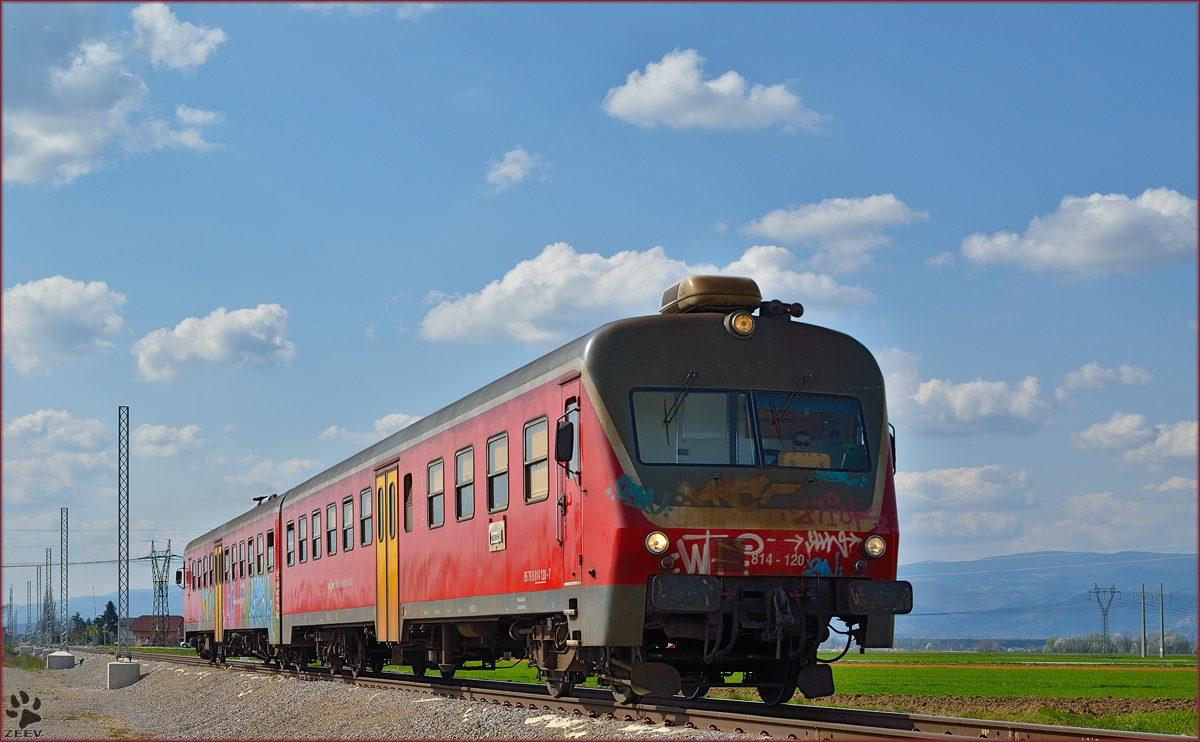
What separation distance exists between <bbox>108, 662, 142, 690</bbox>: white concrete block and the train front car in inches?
921

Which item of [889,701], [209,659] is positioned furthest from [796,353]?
[209,659]

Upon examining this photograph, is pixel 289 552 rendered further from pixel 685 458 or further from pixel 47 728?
pixel 685 458

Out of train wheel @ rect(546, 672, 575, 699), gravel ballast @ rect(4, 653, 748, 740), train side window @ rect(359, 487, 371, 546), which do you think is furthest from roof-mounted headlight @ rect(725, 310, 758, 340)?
train side window @ rect(359, 487, 371, 546)

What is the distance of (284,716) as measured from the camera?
17438 mm

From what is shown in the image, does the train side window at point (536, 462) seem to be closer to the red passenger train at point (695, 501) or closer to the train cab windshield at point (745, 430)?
the red passenger train at point (695, 501)

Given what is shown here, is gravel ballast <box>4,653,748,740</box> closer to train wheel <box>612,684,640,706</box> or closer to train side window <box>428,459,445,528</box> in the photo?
train wheel <box>612,684,640,706</box>

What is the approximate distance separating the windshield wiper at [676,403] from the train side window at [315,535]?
12433 mm

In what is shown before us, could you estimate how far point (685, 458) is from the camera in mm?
11359

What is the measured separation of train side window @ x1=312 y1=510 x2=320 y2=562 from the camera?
22.6 m

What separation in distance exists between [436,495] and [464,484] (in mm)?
1266

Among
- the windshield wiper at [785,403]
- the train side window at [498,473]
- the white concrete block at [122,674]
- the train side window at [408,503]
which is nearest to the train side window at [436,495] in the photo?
the train side window at [408,503]

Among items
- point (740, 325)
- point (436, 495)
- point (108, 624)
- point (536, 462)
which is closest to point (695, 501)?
point (740, 325)

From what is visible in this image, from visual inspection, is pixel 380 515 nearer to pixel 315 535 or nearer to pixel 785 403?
pixel 315 535

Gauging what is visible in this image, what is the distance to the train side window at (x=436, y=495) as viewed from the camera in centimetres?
1594
